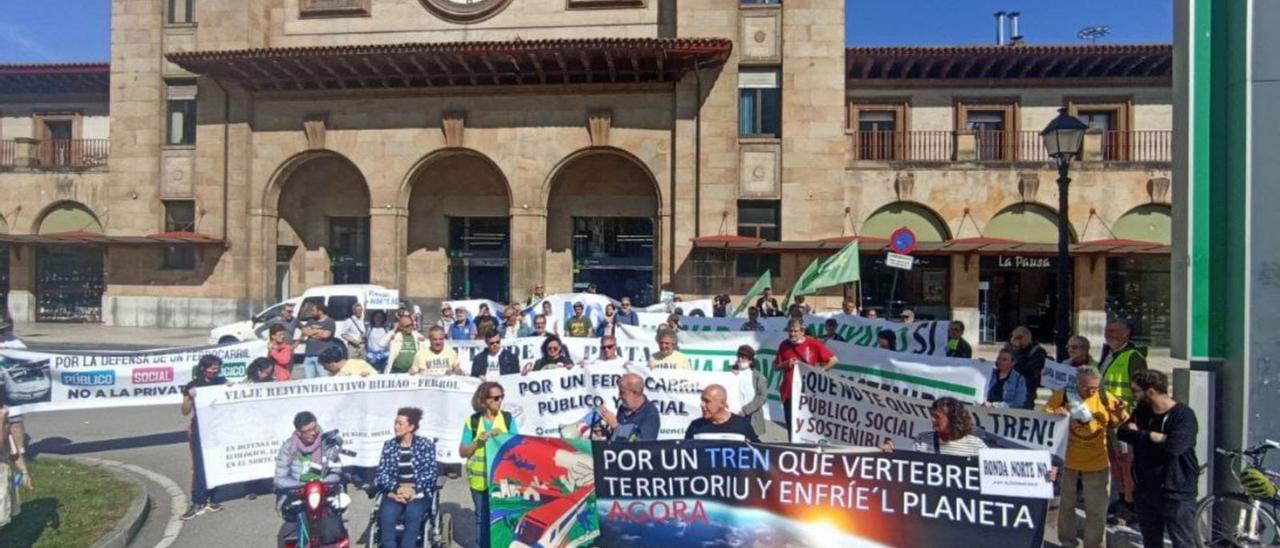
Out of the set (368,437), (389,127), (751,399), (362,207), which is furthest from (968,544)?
(362,207)

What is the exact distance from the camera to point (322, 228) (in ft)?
95.8

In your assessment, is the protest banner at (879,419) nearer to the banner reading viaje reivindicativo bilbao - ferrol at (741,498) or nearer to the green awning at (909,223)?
the banner reading viaje reivindicativo bilbao - ferrol at (741,498)

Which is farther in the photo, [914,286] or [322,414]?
[914,286]

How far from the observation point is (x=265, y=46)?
1072 inches

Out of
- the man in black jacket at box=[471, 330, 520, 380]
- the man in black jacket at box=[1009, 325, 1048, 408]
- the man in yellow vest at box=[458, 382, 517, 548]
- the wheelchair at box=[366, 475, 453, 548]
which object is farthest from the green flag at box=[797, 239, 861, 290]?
Result: the wheelchair at box=[366, 475, 453, 548]

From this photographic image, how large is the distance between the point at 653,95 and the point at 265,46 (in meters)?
13.8

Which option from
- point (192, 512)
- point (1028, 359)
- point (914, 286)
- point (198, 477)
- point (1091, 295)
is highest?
point (914, 286)

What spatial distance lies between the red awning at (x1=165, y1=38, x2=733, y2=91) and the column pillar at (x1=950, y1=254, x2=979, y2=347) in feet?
32.0

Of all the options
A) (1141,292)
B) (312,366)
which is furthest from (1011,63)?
(312,366)

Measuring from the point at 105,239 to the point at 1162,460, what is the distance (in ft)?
99.6

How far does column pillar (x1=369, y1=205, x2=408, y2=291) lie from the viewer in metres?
26.2

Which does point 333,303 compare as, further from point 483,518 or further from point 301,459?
point 483,518

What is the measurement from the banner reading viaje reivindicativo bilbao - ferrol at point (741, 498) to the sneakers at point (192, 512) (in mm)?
3519

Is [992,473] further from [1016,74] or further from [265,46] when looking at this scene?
[265,46]
